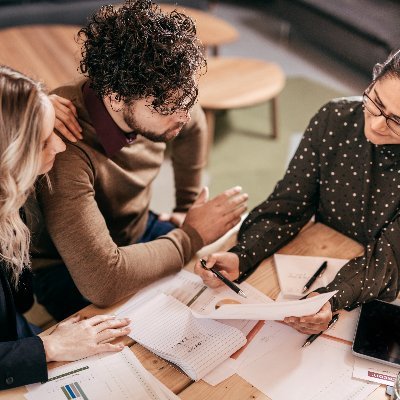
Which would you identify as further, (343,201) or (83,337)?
(343,201)

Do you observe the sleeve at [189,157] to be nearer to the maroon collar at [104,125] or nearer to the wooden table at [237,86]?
the maroon collar at [104,125]

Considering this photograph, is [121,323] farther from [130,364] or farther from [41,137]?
[41,137]

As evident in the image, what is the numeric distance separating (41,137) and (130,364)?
50 cm

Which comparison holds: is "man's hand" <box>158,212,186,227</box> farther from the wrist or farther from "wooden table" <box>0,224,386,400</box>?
the wrist

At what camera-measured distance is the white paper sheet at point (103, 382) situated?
105 centimetres

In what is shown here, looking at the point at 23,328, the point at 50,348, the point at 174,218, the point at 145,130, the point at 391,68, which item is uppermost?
the point at 391,68

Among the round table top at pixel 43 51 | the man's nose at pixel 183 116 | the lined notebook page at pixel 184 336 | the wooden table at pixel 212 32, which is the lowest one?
the round table top at pixel 43 51

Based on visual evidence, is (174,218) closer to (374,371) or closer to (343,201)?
(343,201)

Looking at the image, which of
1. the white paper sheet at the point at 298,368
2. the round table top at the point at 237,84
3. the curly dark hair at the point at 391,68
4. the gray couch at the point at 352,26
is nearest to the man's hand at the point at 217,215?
the white paper sheet at the point at 298,368

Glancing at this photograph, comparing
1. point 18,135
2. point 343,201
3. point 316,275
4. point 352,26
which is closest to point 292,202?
point 343,201

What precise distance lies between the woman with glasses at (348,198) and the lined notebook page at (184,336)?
0.13 metres

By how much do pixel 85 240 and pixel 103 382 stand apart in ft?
1.07

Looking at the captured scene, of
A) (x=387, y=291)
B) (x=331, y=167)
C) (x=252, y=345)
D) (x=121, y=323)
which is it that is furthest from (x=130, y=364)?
(x=331, y=167)

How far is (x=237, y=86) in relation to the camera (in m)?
3.02
